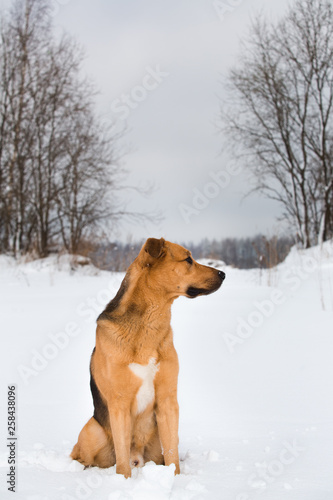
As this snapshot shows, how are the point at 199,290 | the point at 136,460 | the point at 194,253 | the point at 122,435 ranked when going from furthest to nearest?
the point at 194,253, the point at 199,290, the point at 136,460, the point at 122,435

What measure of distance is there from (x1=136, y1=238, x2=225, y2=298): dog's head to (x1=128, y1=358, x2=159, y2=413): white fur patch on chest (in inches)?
19.6

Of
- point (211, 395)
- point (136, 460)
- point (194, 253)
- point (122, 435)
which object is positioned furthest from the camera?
point (194, 253)

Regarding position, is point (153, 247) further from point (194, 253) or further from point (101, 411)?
point (194, 253)

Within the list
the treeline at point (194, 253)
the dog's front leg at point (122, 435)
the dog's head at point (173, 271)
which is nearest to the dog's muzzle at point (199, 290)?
the dog's head at point (173, 271)

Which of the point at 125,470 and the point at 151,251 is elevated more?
the point at 151,251

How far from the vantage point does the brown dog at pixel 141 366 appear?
2512mm

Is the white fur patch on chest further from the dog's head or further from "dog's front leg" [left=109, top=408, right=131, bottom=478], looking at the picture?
the dog's head

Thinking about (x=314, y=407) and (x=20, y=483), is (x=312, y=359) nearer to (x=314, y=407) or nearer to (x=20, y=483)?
(x=314, y=407)

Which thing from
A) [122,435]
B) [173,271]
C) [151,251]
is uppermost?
[151,251]

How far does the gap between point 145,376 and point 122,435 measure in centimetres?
37

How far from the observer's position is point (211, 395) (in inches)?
171

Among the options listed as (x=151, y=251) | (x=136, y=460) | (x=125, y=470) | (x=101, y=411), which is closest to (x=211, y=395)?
(x=136, y=460)

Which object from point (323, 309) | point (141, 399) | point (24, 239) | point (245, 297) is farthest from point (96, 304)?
point (24, 239)

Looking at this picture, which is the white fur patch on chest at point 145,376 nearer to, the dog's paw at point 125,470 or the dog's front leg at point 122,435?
the dog's front leg at point 122,435
